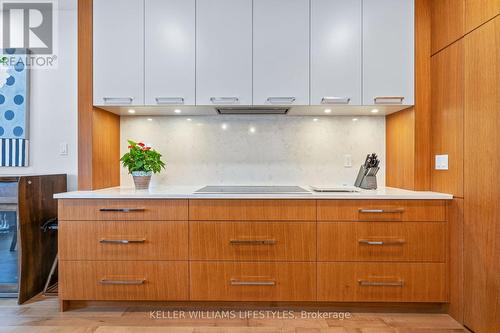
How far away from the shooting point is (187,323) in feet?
6.11

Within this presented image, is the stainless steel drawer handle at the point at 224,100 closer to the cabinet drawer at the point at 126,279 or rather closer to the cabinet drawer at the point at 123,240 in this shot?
the cabinet drawer at the point at 123,240

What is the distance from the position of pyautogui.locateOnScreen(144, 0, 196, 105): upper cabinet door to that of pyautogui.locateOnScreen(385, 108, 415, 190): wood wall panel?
1.63 m

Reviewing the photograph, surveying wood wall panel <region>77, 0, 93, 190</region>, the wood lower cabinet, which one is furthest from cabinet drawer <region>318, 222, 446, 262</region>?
wood wall panel <region>77, 0, 93, 190</region>

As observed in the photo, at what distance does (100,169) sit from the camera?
228 cm

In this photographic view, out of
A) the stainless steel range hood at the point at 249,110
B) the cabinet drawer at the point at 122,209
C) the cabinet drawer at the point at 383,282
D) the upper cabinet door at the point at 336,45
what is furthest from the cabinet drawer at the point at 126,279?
the upper cabinet door at the point at 336,45

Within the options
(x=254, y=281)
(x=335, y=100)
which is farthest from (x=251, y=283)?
(x=335, y=100)

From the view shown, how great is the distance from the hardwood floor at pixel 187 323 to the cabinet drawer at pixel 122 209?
2.16 ft

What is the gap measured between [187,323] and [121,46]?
200 cm

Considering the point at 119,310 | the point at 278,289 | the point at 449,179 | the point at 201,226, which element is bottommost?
the point at 119,310

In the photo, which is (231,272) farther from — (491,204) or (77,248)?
(491,204)

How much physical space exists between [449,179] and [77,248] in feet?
8.24

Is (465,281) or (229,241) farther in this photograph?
(229,241)

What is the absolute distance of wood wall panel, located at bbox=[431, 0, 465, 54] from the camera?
1815mm

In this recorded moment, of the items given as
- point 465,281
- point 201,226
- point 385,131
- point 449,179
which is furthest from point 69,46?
point 465,281
